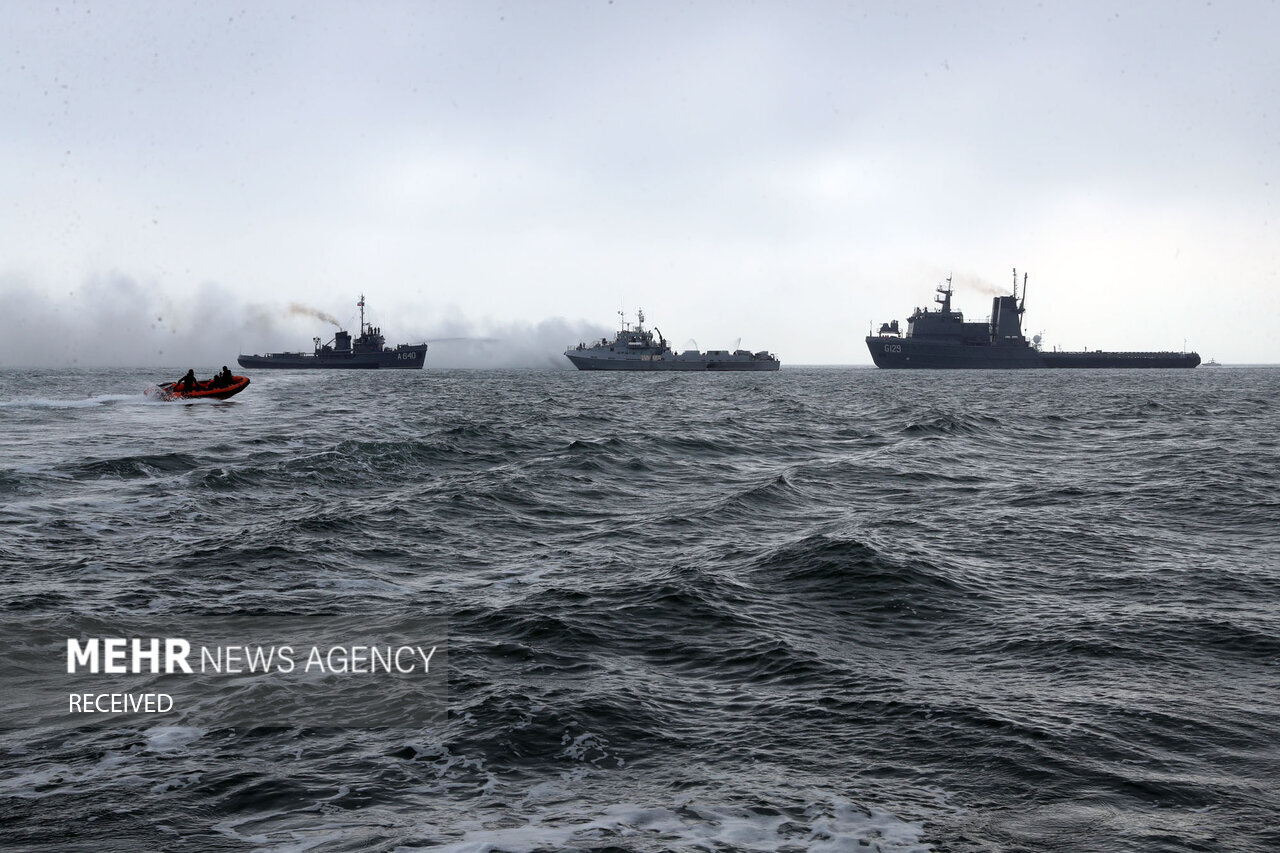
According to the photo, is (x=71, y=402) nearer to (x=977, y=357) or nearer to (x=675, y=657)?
(x=675, y=657)

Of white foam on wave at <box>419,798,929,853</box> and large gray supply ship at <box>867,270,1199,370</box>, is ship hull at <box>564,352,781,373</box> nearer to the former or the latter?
large gray supply ship at <box>867,270,1199,370</box>

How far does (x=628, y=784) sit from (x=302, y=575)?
26.7ft

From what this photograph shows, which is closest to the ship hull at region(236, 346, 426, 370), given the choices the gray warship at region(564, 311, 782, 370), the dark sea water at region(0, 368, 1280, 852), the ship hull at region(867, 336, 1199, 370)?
the gray warship at region(564, 311, 782, 370)

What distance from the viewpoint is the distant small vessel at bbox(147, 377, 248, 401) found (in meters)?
56.0

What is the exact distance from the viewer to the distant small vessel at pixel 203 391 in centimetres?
5603

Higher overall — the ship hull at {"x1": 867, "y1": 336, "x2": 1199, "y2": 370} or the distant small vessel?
the ship hull at {"x1": 867, "y1": 336, "x2": 1199, "y2": 370}

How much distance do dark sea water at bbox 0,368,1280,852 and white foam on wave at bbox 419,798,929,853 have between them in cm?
2

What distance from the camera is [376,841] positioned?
5.94 metres

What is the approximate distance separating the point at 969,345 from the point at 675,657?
560 feet

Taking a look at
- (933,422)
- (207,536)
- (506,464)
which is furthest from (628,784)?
(933,422)

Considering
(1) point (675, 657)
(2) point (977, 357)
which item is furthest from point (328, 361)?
(1) point (675, 657)

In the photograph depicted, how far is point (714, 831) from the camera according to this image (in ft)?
20.0

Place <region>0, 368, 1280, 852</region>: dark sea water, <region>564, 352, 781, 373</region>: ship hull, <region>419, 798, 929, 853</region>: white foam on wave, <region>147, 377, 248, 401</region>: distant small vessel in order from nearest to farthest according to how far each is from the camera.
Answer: <region>419, 798, 929, 853</region>: white foam on wave, <region>0, 368, 1280, 852</region>: dark sea water, <region>147, 377, 248, 401</region>: distant small vessel, <region>564, 352, 781, 373</region>: ship hull

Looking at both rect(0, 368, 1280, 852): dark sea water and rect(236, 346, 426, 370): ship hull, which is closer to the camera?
rect(0, 368, 1280, 852): dark sea water
